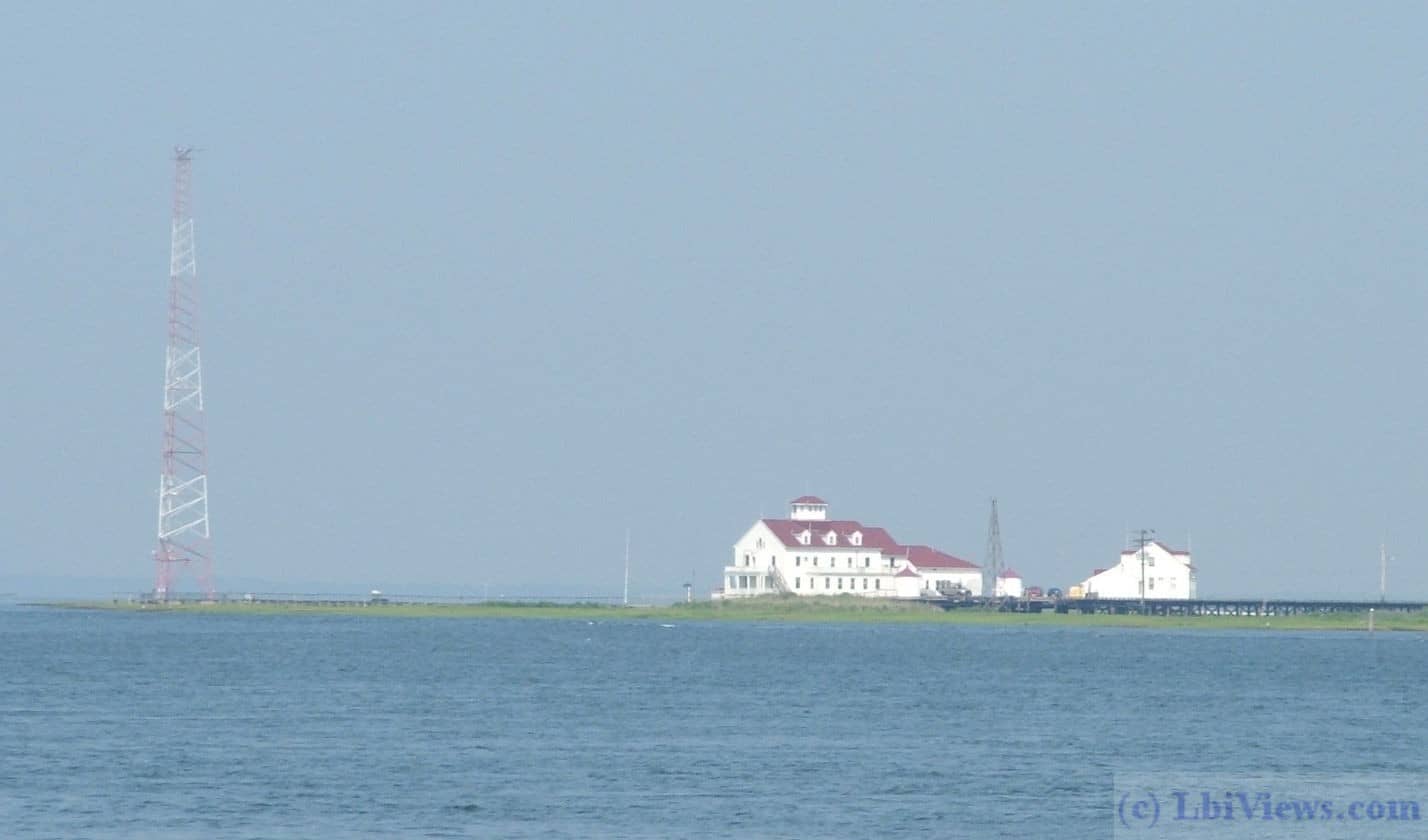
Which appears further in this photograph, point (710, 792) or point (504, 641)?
point (504, 641)

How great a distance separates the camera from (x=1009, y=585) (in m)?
164

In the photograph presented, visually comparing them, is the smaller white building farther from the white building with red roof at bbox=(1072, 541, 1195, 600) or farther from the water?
the water

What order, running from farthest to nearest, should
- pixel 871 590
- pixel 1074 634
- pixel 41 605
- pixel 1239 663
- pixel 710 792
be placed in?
pixel 41 605 < pixel 871 590 < pixel 1074 634 < pixel 1239 663 < pixel 710 792

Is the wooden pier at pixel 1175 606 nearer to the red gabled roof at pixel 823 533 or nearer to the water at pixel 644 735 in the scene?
the red gabled roof at pixel 823 533

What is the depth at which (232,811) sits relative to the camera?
41.3 meters

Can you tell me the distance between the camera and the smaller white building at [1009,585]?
163 m

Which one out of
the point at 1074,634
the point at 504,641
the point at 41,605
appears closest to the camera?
the point at 504,641

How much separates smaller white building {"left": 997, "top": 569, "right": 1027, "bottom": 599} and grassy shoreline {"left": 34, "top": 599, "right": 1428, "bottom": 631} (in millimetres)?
12678

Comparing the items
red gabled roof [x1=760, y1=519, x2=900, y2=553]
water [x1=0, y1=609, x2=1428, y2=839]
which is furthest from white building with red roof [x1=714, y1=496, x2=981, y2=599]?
water [x1=0, y1=609, x2=1428, y2=839]

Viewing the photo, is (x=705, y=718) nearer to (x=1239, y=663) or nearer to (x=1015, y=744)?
(x=1015, y=744)

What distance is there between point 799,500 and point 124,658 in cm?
6979

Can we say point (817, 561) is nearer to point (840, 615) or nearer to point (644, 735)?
point (840, 615)

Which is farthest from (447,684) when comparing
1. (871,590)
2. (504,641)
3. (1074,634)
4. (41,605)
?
(41,605)

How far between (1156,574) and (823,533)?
24.4 meters
